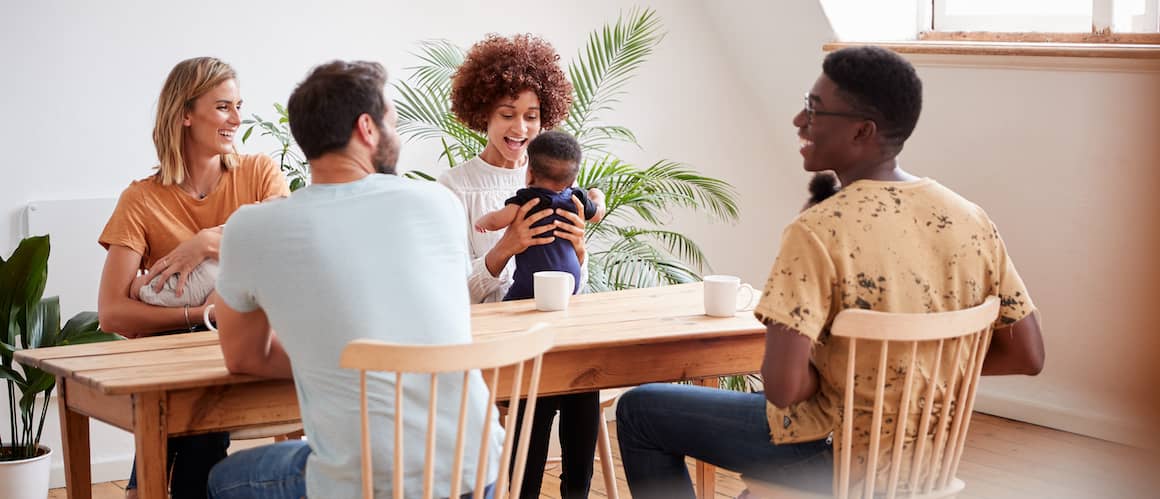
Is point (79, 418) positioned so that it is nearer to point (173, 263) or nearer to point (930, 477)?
point (173, 263)

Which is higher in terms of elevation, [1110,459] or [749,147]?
[749,147]

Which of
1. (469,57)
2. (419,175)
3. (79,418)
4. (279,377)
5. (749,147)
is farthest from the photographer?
(749,147)

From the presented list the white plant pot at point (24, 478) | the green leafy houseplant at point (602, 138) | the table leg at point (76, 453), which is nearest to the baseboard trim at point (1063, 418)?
the green leafy houseplant at point (602, 138)

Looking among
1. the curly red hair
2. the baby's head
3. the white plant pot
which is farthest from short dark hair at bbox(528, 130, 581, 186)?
the white plant pot

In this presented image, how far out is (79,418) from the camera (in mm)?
2342

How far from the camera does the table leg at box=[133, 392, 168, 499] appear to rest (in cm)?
207

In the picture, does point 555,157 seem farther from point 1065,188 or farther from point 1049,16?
point 1049,16

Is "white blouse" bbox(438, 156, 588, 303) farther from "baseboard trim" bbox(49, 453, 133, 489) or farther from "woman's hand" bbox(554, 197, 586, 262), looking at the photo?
"baseboard trim" bbox(49, 453, 133, 489)

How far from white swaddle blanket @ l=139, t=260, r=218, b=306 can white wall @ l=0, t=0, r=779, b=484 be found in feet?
3.52

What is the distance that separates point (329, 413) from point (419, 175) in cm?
203

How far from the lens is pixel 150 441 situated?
81.7 inches

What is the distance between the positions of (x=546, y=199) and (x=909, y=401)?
3.48ft

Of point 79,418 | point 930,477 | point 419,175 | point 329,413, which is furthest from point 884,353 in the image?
point 419,175

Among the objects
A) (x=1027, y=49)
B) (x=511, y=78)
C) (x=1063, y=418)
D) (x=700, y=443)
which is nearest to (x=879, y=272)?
(x=700, y=443)
